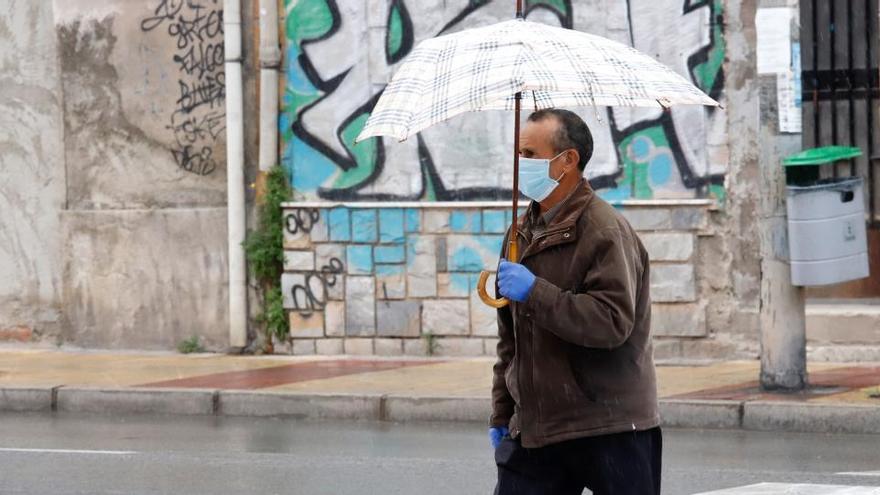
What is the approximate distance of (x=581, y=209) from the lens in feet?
15.0

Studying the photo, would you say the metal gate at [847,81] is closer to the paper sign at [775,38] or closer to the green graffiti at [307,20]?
the paper sign at [775,38]

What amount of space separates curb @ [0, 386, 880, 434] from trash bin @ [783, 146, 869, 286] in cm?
96

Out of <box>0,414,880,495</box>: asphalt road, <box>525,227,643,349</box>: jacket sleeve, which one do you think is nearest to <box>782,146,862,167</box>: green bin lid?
<box>0,414,880,495</box>: asphalt road

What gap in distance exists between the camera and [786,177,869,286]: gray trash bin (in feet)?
34.9

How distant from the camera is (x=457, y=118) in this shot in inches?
536

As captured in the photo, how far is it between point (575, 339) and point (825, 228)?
6627 millimetres

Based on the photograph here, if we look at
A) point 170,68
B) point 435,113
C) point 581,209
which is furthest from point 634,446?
point 170,68

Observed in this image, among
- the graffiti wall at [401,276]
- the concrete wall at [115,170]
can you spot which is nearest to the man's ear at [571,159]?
the graffiti wall at [401,276]

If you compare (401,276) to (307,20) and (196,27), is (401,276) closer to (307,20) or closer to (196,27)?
(307,20)

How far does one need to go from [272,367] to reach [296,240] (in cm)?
128

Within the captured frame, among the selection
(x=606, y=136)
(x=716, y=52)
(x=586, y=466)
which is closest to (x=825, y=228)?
(x=716, y=52)

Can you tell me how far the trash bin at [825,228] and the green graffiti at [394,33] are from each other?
4.11 meters

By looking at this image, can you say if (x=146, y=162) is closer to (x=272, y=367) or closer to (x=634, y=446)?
(x=272, y=367)

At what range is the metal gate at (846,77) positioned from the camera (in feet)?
41.8
